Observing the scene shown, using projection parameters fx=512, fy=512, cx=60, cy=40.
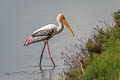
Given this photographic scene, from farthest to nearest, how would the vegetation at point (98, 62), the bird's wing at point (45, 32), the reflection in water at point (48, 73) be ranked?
the bird's wing at point (45, 32)
the reflection in water at point (48, 73)
the vegetation at point (98, 62)

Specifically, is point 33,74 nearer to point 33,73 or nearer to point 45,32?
point 33,73

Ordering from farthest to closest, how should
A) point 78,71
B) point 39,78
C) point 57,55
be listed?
point 57,55
point 39,78
point 78,71

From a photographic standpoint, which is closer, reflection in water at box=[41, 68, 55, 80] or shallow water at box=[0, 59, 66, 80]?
reflection in water at box=[41, 68, 55, 80]

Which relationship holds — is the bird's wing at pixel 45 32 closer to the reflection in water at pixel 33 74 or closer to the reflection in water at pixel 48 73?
the reflection in water at pixel 33 74

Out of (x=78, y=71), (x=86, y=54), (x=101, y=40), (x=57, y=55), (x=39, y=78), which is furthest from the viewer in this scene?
(x=57, y=55)

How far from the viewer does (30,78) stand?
11734 mm

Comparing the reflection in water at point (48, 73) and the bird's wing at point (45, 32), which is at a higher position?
the bird's wing at point (45, 32)

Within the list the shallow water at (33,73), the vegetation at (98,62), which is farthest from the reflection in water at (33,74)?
the vegetation at (98,62)

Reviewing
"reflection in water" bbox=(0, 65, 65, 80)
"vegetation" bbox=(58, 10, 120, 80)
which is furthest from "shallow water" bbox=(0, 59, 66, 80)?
"vegetation" bbox=(58, 10, 120, 80)

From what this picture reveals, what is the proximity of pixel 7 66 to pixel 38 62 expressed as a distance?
3.61 ft

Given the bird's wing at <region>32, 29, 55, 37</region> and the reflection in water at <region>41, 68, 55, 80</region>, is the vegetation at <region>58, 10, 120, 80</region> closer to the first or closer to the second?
the reflection in water at <region>41, 68, 55, 80</region>

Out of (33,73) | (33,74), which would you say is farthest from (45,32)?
(33,74)

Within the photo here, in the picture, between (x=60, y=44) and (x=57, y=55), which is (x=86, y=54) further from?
(x=60, y=44)

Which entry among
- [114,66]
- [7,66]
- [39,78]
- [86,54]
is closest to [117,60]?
[114,66]
